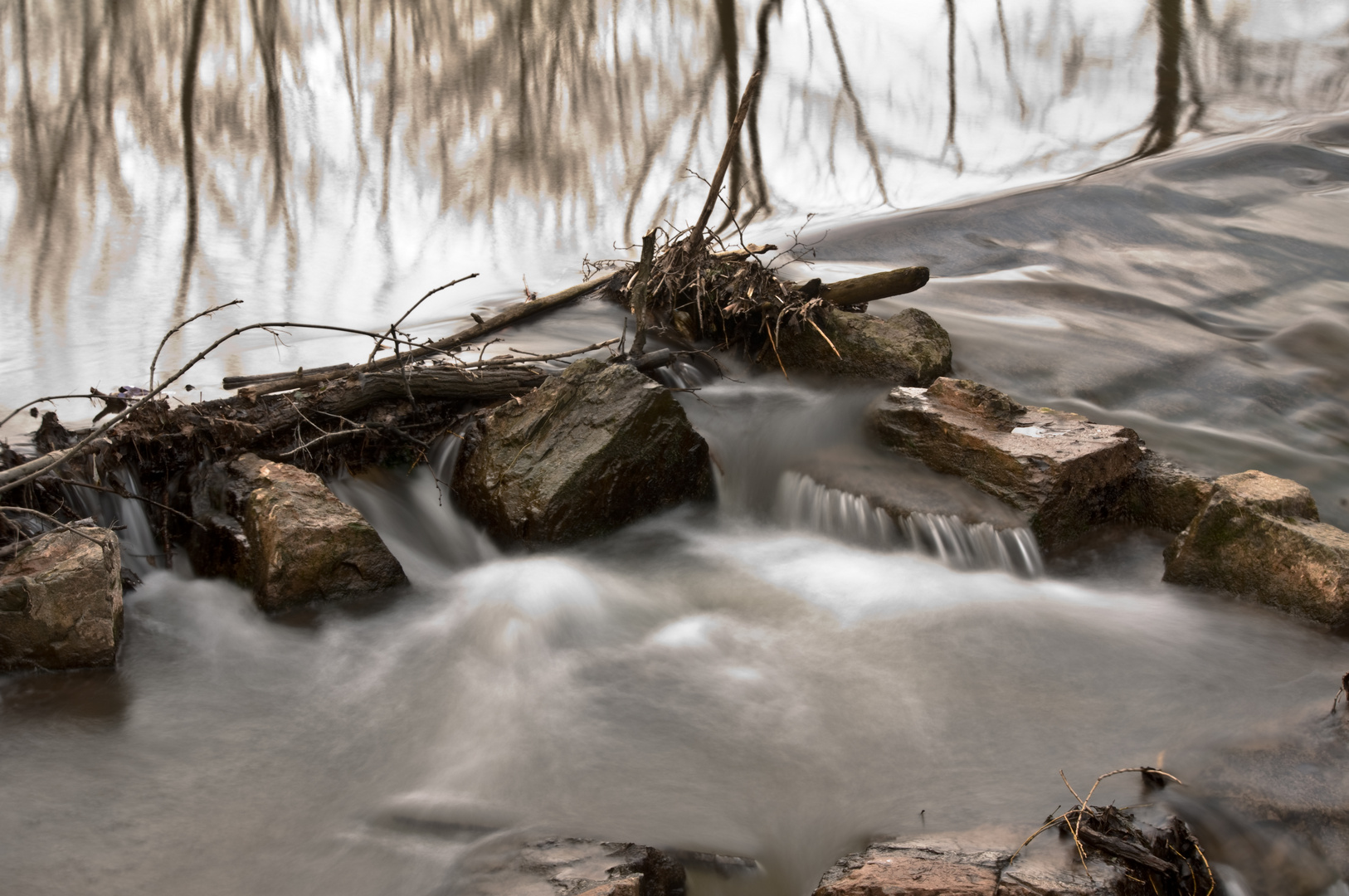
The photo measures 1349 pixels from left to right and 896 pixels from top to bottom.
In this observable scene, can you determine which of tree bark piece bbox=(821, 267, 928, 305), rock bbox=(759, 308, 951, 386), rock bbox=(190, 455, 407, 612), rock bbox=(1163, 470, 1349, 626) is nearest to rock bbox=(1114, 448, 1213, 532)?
rock bbox=(1163, 470, 1349, 626)

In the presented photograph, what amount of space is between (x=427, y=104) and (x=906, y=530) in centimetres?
805

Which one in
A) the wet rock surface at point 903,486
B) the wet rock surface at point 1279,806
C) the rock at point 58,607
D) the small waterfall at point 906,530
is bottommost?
the wet rock surface at point 1279,806

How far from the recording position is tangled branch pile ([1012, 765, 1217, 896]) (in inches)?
91.4

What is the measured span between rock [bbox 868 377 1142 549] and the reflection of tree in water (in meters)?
3.49

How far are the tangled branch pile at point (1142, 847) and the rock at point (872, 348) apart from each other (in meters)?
2.95

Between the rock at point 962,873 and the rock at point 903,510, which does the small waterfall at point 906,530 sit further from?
the rock at point 962,873

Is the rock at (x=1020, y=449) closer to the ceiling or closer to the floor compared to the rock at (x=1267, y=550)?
closer to the ceiling

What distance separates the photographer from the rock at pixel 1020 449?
4.11 m

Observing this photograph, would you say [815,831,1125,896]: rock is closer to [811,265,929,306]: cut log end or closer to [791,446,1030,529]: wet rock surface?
[791,446,1030,529]: wet rock surface

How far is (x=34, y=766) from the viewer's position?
9.39ft

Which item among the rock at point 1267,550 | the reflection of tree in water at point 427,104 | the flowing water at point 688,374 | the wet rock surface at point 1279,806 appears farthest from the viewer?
the reflection of tree in water at point 427,104

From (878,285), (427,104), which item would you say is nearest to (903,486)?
(878,285)

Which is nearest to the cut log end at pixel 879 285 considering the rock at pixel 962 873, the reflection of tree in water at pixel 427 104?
the reflection of tree in water at pixel 427 104

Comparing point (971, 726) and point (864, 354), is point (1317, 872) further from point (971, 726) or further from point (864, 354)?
point (864, 354)
